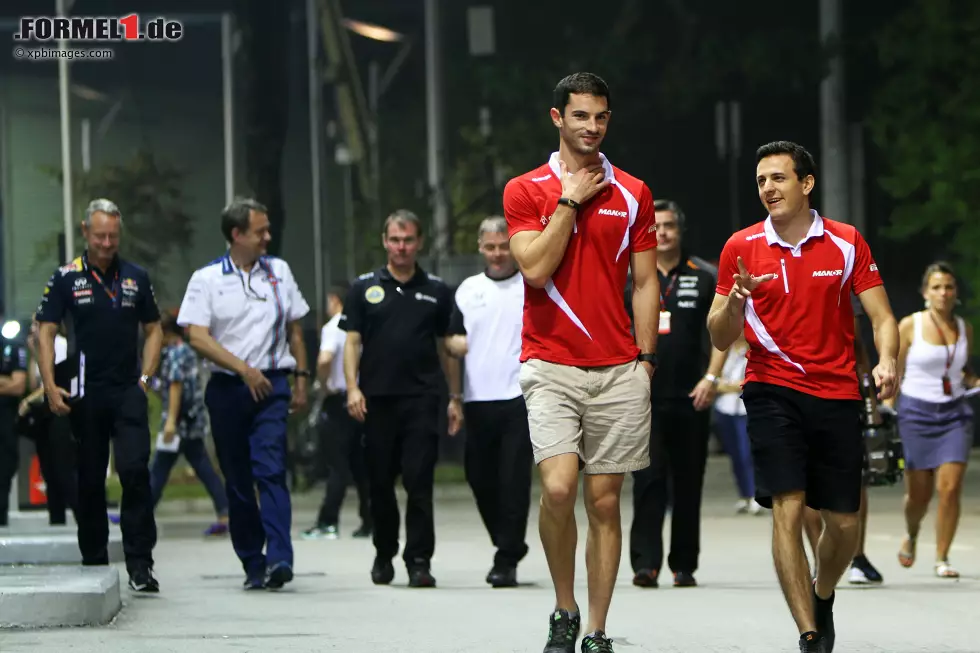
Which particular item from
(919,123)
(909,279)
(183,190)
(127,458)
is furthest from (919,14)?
(127,458)

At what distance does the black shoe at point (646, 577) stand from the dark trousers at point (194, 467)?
18.9 feet

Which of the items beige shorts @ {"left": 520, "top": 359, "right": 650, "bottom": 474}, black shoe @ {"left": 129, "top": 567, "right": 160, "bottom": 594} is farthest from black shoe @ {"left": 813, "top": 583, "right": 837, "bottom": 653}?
black shoe @ {"left": 129, "top": 567, "right": 160, "bottom": 594}

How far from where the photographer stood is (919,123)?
22266 millimetres

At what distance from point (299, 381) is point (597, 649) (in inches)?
171

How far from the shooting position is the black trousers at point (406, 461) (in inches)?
450

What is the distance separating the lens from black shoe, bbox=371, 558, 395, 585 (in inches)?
457

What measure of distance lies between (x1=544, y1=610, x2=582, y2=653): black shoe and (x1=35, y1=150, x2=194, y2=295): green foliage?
50.6ft

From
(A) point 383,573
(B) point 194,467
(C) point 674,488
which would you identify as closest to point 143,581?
(A) point 383,573

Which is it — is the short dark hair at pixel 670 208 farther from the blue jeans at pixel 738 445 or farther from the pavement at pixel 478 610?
the blue jeans at pixel 738 445

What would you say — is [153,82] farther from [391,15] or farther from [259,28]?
[391,15]

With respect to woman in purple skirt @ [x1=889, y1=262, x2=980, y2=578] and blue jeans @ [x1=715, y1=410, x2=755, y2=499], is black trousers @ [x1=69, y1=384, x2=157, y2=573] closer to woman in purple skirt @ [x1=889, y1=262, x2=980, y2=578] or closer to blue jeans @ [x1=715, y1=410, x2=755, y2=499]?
woman in purple skirt @ [x1=889, y1=262, x2=980, y2=578]

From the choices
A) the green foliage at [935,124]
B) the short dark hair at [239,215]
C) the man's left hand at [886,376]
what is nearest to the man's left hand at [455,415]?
the short dark hair at [239,215]

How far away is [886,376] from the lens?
7.69 meters

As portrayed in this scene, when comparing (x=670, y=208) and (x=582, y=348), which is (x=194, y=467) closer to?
(x=670, y=208)
